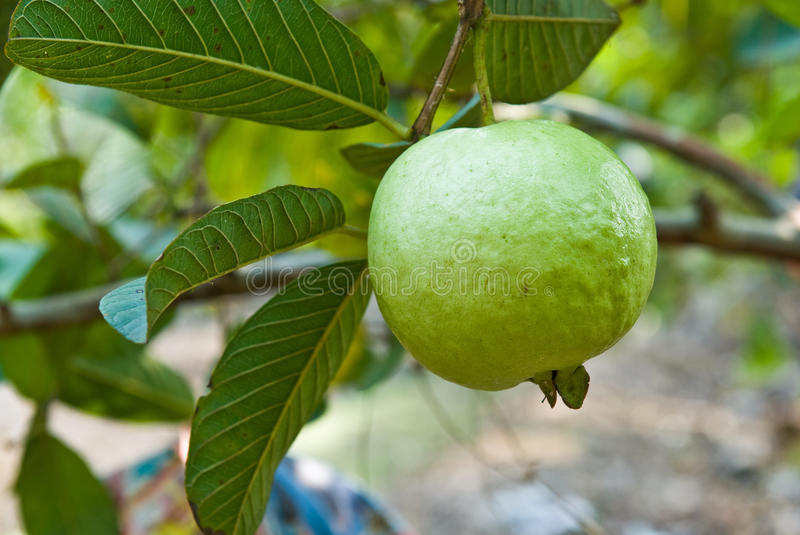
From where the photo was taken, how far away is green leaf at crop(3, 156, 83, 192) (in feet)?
3.44

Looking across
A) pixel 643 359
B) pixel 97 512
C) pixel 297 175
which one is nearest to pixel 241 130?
pixel 297 175

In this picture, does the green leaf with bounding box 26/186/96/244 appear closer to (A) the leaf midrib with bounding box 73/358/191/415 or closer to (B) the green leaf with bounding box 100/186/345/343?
(A) the leaf midrib with bounding box 73/358/191/415

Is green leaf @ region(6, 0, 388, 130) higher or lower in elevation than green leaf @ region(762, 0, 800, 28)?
higher

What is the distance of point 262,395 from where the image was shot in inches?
24.6

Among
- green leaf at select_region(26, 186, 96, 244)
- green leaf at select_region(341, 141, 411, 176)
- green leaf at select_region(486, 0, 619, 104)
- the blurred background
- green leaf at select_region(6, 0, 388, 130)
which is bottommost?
the blurred background

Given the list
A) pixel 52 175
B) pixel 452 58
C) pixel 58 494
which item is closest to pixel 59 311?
pixel 52 175

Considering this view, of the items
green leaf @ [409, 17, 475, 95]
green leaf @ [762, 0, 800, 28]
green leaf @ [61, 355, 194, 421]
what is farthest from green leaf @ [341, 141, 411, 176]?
green leaf @ [762, 0, 800, 28]

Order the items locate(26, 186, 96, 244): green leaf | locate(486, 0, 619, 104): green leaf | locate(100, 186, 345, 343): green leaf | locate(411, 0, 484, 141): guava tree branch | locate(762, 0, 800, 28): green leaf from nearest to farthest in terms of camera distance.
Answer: locate(100, 186, 345, 343): green leaf < locate(411, 0, 484, 141): guava tree branch < locate(486, 0, 619, 104): green leaf < locate(26, 186, 96, 244): green leaf < locate(762, 0, 800, 28): green leaf

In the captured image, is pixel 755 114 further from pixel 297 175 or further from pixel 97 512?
pixel 97 512

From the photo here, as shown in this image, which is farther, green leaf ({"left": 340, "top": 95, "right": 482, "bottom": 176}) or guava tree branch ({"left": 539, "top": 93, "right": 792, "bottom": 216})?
guava tree branch ({"left": 539, "top": 93, "right": 792, "bottom": 216})

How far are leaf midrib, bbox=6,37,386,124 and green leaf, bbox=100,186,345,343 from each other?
0.09m

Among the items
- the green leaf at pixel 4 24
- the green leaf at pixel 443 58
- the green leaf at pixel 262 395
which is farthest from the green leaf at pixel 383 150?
the green leaf at pixel 4 24

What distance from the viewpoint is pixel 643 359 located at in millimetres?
4723

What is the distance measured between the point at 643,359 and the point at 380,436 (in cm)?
198
